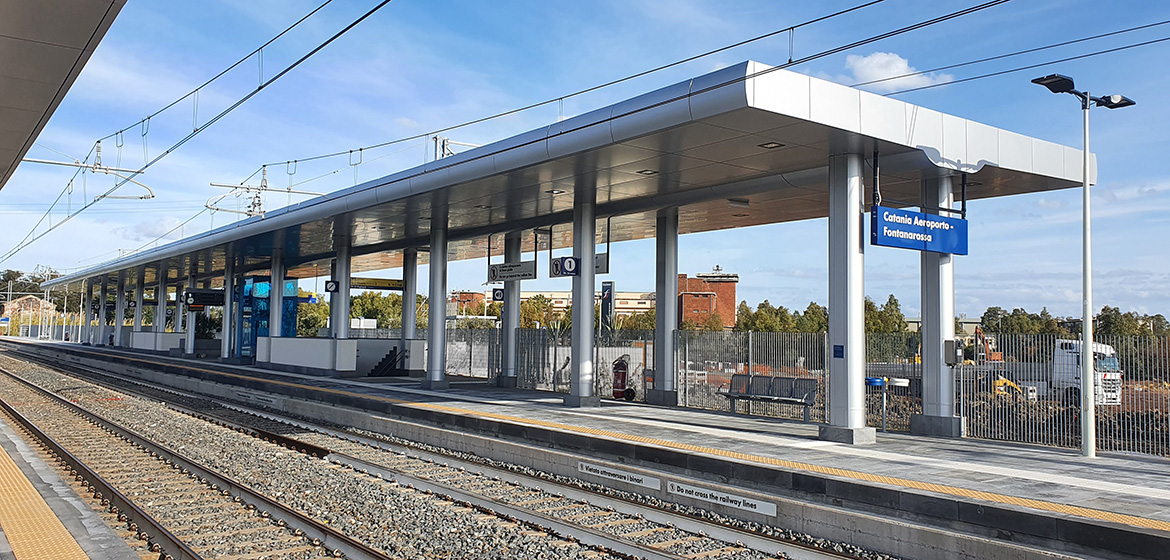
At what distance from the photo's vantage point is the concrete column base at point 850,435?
13.2m

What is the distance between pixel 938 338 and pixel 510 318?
14.1 metres

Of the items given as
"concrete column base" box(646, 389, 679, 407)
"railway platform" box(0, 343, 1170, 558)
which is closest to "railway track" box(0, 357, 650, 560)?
"railway platform" box(0, 343, 1170, 558)

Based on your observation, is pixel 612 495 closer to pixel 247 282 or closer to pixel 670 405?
pixel 670 405

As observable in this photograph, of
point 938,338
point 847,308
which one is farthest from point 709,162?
point 938,338

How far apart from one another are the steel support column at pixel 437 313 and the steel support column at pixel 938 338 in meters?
14.1

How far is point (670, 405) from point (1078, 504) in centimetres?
1206

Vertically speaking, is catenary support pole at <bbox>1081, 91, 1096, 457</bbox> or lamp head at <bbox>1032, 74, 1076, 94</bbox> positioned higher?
lamp head at <bbox>1032, 74, 1076, 94</bbox>

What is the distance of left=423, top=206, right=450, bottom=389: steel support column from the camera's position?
80.8 feet

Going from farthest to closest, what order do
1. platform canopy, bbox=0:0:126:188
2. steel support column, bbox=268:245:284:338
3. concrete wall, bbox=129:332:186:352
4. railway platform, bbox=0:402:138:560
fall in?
1. concrete wall, bbox=129:332:186:352
2. steel support column, bbox=268:245:284:338
3. railway platform, bbox=0:402:138:560
4. platform canopy, bbox=0:0:126:188

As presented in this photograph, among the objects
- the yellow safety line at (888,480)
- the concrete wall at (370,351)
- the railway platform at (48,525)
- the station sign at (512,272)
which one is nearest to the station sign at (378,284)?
the concrete wall at (370,351)

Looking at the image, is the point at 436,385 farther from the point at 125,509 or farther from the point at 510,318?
the point at 125,509

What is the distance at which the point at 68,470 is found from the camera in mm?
13180

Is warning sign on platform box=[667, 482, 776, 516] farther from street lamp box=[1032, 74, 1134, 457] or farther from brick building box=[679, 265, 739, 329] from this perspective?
brick building box=[679, 265, 739, 329]

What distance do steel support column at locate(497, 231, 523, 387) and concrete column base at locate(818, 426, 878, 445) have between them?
1337 centimetres
